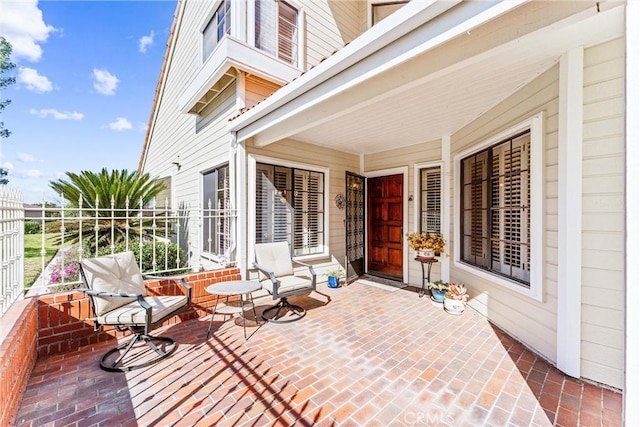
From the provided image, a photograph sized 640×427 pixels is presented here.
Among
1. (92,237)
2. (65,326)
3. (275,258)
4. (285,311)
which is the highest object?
(92,237)

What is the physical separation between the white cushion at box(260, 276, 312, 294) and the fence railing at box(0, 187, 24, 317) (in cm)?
241

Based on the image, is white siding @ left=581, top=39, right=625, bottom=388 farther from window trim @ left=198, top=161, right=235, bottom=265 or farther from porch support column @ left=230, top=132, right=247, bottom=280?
window trim @ left=198, top=161, right=235, bottom=265

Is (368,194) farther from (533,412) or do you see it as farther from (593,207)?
(533,412)

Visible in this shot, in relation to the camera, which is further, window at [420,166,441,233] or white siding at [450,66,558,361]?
window at [420,166,441,233]

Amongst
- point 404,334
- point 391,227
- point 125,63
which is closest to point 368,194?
point 391,227

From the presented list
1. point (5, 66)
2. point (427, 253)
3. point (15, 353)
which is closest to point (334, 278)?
point (427, 253)

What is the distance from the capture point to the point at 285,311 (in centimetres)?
404

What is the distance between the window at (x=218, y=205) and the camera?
4.81m

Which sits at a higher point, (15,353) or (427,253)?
(427,253)

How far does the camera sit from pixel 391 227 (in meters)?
5.96

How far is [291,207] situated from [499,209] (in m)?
3.41

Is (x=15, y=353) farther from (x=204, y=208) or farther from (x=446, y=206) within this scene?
(x=446, y=206)

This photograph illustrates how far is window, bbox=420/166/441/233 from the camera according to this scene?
17.0 feet
